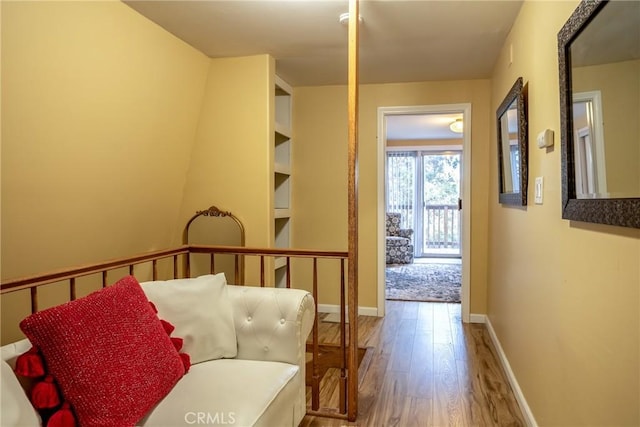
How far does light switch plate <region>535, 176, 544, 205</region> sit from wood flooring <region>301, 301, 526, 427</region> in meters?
1.14

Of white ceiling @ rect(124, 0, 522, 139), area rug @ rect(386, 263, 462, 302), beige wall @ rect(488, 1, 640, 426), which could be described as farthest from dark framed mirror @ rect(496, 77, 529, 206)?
area rug @ rect(386, 263, 462, 302)

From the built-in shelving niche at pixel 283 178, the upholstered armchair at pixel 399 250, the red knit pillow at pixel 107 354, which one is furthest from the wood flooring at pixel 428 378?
the upholstered armchair at pixel 399 250

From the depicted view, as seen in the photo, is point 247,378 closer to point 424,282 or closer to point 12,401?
point 12,401

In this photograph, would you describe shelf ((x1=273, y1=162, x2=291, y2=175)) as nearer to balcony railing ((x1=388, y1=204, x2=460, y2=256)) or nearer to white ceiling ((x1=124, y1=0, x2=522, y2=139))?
white ceiling ((x1=124, y1=0, x2=522, y2=139))

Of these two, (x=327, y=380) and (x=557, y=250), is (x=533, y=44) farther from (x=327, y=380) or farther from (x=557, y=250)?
(x=327, y=380)

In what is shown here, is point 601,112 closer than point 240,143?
Yes

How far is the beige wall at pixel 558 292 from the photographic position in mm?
1111

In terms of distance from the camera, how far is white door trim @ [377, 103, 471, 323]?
12.5 feet

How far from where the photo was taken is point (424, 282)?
221 inches

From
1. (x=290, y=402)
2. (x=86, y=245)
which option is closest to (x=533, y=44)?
(x=290, y=402)

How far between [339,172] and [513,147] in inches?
71.4

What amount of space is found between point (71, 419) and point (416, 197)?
729cm

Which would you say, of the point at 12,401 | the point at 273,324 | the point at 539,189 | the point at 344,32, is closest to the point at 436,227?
the point at 344,32

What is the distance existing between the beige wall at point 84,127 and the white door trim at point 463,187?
1.80 m
